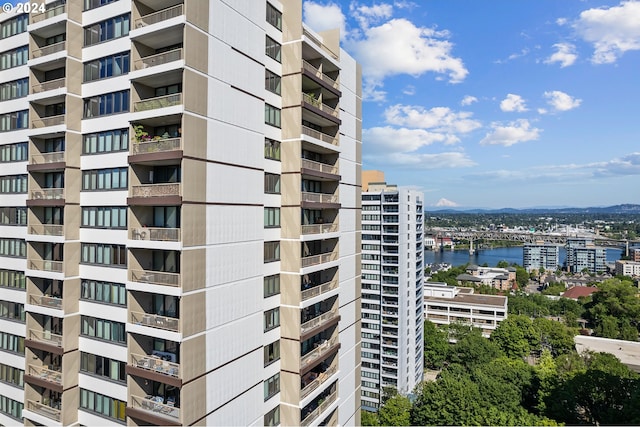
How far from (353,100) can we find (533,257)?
190m

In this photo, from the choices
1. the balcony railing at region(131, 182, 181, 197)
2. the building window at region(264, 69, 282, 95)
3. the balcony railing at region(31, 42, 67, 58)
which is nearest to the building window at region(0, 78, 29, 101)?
the balcony railing at region(31, 42, 67, 58)

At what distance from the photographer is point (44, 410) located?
67.5 feet

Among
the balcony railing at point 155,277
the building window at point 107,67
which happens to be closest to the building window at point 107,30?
the building window at point 107,67

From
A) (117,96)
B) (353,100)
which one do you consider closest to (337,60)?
(353,100)

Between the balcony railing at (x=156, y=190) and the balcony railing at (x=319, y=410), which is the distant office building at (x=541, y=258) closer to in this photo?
the balcony railing at (x=319, y=410)

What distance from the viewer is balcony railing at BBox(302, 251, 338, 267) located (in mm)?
22453

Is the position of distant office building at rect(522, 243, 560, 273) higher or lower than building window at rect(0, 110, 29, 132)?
lower

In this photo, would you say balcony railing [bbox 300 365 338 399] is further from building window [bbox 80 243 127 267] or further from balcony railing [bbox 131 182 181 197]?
balcony railing [bbox 131 182 181 197]

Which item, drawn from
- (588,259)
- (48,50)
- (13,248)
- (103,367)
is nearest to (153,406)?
(103,367)

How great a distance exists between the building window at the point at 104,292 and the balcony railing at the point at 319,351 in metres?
10.6

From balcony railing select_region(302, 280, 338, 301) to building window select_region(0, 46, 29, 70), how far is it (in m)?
22.2

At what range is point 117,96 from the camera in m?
18.7

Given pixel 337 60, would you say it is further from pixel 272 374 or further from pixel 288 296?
pixel 272 374

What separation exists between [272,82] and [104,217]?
1172cm
